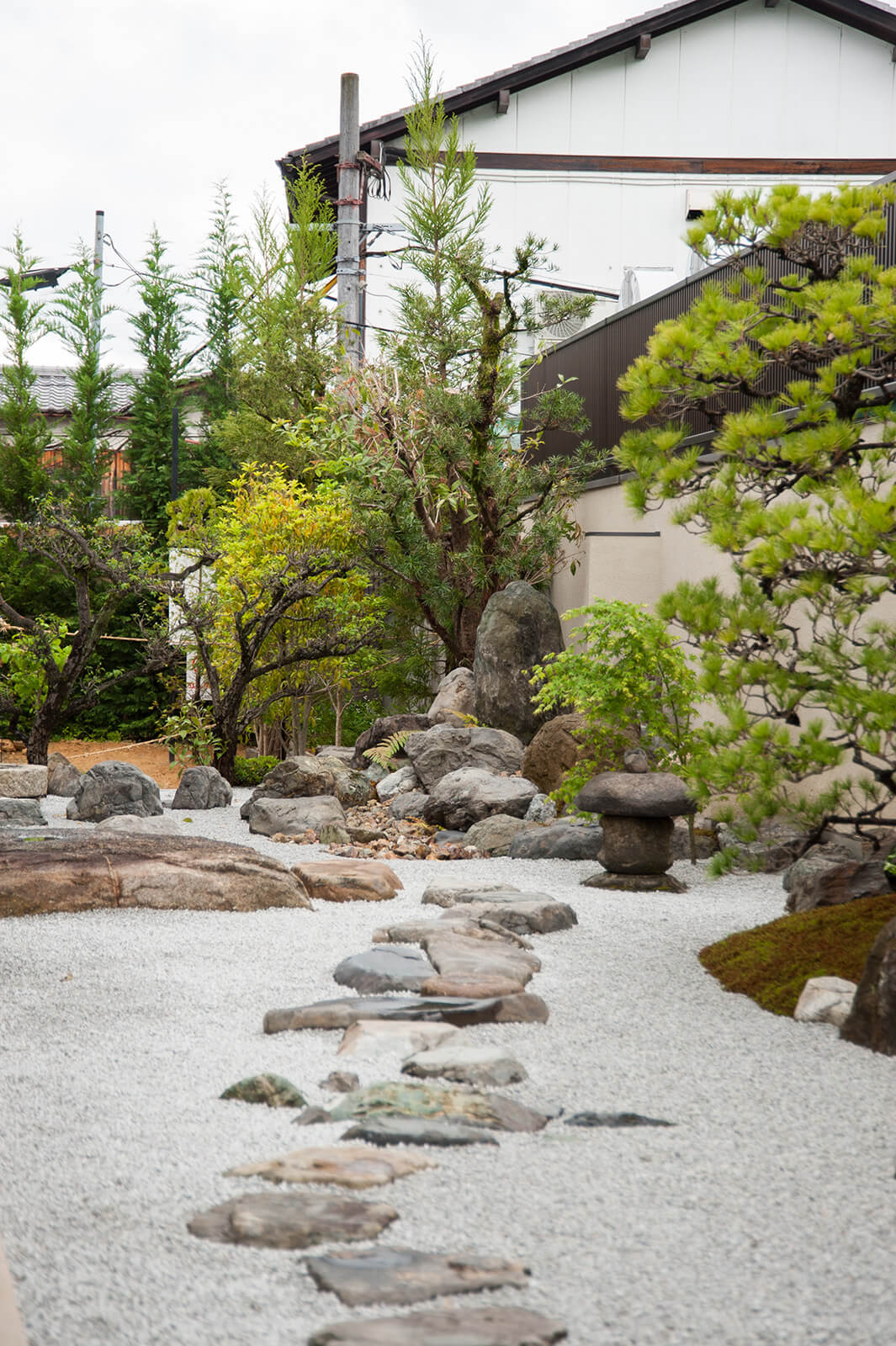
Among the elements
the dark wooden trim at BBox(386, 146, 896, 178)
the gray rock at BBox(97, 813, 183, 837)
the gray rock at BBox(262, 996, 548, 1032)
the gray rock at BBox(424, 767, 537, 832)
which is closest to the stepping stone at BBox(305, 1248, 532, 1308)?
the gray rock at BBox(262, 996, 548, 1032)

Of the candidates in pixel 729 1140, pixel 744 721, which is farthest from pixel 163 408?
pixel 729 1140

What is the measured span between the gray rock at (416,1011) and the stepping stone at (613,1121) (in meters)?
0.78

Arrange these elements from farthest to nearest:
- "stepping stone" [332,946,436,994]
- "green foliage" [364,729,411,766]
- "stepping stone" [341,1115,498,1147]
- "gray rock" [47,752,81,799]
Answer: "gray rock" [47,752,81,799]
"green foliage" [364,729,411,766]
"stepping stone" [332,946,436,994]
"stepping stone" [341,1115,498,1147]

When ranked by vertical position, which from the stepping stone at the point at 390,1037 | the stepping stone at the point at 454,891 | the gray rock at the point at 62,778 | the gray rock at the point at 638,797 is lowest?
the gray rock at the point at 62,778

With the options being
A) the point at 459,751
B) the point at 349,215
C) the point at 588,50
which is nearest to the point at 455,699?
the point at 459,751

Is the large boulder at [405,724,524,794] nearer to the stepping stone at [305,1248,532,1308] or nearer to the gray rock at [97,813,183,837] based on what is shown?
the gray rock at [97,813,183,837]

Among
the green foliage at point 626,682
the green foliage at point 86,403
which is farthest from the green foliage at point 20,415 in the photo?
the green foliage at point 626,682

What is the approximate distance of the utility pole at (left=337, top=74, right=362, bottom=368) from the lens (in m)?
12.7

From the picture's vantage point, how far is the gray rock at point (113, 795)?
26.5ft

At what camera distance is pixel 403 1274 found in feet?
6.23

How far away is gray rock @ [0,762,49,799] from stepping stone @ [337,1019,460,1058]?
686cm

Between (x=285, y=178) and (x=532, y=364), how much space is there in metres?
5.55

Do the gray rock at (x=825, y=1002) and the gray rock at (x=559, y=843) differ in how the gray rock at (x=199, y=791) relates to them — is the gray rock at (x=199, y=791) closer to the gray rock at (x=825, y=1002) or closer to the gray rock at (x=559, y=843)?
the gray rock at (x=559, y=843)

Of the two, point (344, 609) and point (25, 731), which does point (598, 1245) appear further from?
point (25, 731)
